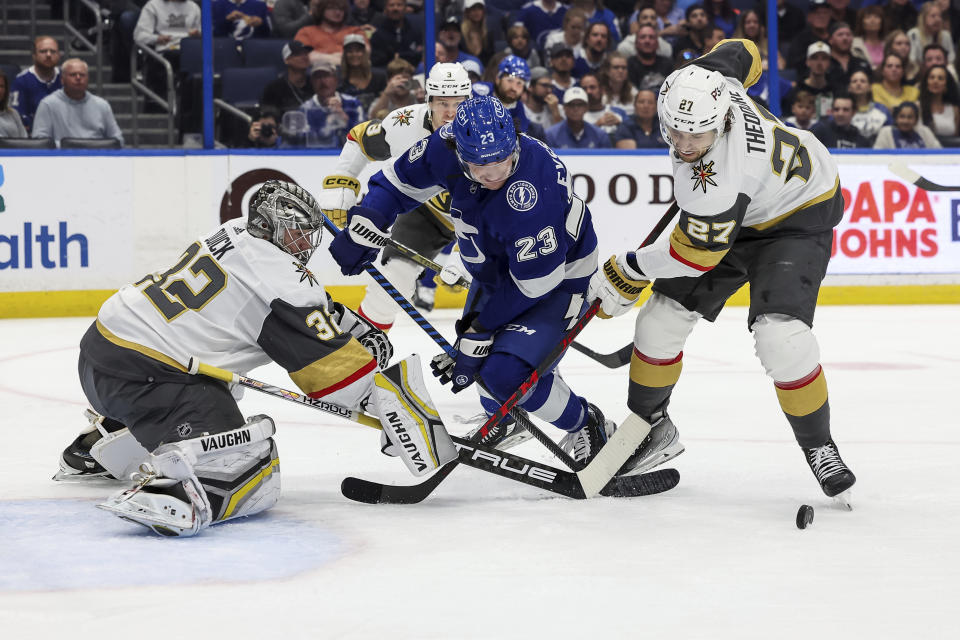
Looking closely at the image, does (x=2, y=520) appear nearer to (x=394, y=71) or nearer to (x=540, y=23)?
(x=394, y=71)

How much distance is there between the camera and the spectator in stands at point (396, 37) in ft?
23.0

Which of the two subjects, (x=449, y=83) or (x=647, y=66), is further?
(x=647, y=66)

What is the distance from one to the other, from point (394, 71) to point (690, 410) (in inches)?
141

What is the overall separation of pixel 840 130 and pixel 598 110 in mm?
1446

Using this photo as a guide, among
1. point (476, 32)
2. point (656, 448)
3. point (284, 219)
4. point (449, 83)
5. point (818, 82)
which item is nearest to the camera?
point (284, 219)

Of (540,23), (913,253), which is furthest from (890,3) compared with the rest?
(540,23)

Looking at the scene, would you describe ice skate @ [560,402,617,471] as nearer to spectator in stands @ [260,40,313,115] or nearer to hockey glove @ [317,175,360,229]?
hockey glove @ [317,175,360,229]

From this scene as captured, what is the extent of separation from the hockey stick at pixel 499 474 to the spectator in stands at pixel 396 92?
426 centimetres

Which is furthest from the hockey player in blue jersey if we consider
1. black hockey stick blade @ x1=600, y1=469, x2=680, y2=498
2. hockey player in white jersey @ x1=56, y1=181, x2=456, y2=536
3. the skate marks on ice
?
the skate marks on ice

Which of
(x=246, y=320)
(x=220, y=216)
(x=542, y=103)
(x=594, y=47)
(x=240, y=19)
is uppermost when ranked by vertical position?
(x=240, y=19)

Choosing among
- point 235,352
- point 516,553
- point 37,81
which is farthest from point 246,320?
point 37,81

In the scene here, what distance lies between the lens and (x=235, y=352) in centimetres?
272

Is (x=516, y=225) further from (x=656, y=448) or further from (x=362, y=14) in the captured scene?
(x=362, y=14)

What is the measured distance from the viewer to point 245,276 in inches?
104
